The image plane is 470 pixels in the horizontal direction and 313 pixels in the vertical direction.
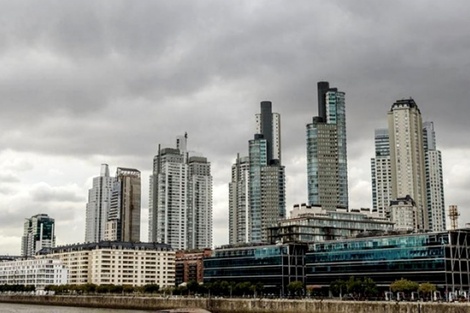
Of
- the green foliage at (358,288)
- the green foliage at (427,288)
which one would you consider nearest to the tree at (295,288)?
the green foliage at (358,288)

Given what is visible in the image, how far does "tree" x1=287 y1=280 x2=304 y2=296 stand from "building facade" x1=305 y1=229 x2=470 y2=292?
7162 millimetres

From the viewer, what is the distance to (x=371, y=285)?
164250 mm

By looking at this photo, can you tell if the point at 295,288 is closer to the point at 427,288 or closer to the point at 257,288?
the point at 257,288

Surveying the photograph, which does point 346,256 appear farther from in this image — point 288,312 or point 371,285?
point 288,312

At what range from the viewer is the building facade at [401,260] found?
164000mm

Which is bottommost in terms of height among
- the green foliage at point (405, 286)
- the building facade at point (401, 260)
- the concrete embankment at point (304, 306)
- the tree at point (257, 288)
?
the concrete embankment at point (304, 306)

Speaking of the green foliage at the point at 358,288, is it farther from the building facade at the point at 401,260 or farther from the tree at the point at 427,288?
the tree at the point at 427,288

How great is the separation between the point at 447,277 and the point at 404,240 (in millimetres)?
15117

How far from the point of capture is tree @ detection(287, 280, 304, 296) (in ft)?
615

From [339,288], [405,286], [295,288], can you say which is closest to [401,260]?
[339,288]

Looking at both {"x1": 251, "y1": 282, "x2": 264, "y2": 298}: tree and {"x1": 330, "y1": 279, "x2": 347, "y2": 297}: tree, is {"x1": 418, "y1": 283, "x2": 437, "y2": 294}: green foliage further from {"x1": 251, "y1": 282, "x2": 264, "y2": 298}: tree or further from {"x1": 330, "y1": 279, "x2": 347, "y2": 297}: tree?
{"x1": 251, "y1": 282, "x2": 264, "y2": 298}: tree

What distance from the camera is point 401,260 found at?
173500 millimetres

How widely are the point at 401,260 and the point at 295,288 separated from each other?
30758 millimetres

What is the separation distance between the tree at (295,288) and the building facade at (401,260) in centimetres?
716
